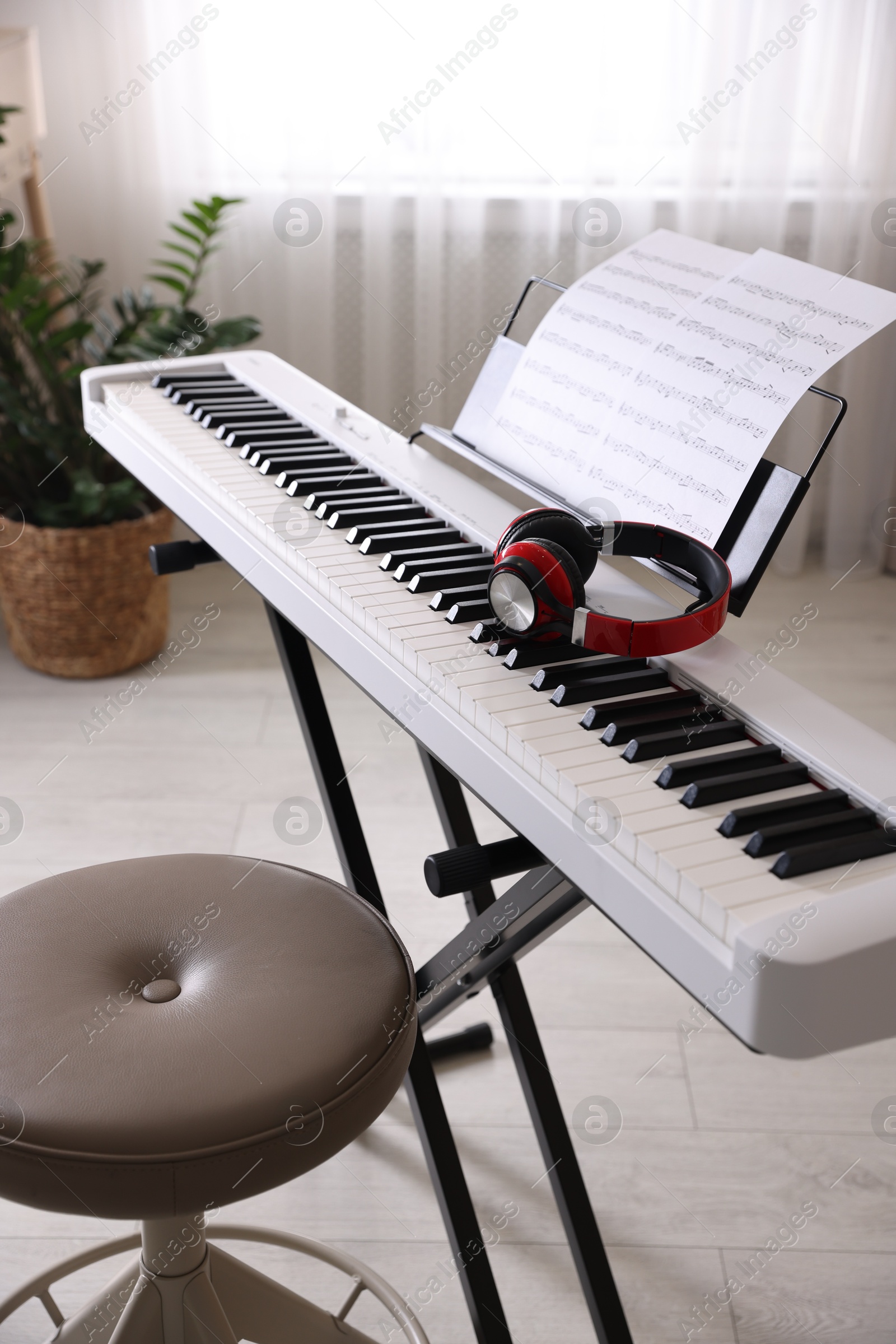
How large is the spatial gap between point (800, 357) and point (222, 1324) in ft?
3.41

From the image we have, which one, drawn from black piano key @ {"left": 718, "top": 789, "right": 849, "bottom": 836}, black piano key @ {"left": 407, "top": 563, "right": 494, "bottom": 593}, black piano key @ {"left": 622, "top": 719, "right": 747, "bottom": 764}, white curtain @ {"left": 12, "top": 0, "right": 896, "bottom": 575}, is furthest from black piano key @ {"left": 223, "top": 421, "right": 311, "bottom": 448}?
white curtain @ {"left": 12, "top": 0, "right": 896, "bottom": 575}

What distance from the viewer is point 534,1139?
5.19 ft

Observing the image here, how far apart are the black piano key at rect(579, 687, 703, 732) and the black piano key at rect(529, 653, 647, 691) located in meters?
0.04

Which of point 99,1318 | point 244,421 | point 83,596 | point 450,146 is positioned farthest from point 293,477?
point 450,146

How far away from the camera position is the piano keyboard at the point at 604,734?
2.29ft

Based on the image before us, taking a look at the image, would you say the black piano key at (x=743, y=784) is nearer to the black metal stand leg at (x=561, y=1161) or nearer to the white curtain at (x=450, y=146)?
the black metal stand leg at (x=561, y=1161)

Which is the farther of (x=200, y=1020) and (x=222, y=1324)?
(x=222, y=1324)

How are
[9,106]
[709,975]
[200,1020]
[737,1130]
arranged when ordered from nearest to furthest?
[709,975] → [200,1020] → [737,1130] → [9,106]

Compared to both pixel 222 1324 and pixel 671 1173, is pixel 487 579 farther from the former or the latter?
pixel 671 1173

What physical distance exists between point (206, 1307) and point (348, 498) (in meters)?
0.82

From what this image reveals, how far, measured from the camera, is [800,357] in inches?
40.2

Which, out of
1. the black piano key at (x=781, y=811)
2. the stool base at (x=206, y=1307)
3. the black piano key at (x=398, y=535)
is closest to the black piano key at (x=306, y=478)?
the black piano key at (x=398, y=535)

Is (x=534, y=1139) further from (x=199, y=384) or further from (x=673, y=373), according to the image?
(x=199, y=384)

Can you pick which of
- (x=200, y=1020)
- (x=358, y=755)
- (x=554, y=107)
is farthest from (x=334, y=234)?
(x=200, y=1020)
